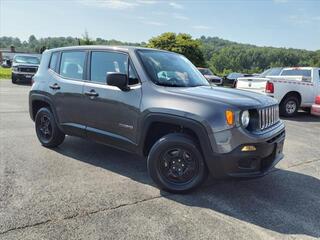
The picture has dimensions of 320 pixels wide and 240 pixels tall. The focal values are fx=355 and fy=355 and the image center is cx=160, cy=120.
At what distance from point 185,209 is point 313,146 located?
189 inches

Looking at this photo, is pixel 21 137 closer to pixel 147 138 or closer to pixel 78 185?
pixel 78 185

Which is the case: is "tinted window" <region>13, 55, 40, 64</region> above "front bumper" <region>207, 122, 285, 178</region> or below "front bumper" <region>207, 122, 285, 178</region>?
above

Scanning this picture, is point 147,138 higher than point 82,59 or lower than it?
lower

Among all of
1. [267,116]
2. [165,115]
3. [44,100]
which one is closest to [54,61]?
[44,100]

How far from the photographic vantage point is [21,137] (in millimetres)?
7219

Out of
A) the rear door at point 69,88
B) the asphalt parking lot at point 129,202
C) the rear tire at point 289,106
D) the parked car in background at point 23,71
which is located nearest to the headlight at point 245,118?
the asphalt parking lot at point 129,202

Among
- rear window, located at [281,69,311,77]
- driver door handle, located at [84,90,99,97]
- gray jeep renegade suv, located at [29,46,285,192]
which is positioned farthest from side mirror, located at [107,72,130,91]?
rear window, located at [281,69,311,77]

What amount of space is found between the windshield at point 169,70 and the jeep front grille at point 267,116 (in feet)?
3.69

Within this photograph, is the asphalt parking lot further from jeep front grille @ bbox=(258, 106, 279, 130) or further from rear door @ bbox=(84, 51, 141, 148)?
jeep front grille @ bbox=(258, 106, 279, 130)

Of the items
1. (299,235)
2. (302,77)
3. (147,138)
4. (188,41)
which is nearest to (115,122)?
(147,138)

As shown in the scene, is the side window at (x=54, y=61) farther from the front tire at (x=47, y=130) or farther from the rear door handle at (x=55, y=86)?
the front tire at (x=47, y=130)

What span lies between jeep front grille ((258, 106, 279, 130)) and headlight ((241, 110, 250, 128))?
246 mm

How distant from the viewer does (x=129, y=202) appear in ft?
13.8

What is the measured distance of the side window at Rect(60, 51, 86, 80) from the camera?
18.7ft
